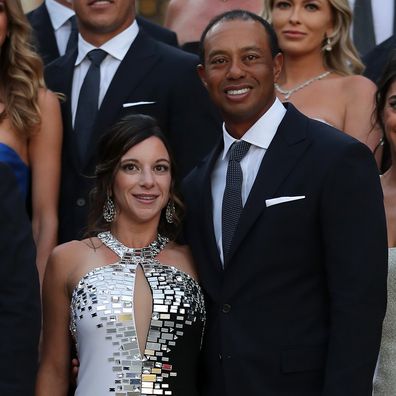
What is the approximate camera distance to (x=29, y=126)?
598cm

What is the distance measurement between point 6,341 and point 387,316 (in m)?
1.66

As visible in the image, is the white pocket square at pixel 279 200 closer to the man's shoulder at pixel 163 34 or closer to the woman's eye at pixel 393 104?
the woman's eye at pixel 393 104

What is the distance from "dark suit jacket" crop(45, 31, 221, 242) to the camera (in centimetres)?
607

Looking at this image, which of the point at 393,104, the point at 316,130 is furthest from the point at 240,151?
the point at 393,104

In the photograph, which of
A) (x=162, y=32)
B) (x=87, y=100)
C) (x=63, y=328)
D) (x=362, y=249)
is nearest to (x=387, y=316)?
(x=362, y=249)

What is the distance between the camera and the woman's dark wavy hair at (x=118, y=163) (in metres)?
5.51

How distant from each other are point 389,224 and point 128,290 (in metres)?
1.18

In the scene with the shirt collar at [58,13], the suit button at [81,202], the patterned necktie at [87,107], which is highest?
the shirt collar at [58,13]

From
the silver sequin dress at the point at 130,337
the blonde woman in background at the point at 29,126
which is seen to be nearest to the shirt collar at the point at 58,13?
the blonde woman in background at the point at 29,126

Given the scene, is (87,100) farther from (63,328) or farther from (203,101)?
(63,328)

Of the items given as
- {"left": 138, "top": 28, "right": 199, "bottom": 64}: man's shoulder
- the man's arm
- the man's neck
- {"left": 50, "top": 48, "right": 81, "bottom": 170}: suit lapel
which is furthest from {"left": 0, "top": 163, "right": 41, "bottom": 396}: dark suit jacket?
the man's neck

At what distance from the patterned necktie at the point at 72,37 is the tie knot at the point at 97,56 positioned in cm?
46

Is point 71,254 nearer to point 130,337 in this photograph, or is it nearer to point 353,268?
point 130,337

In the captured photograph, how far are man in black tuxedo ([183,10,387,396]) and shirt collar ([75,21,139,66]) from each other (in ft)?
4.00
